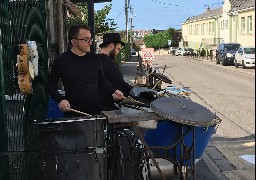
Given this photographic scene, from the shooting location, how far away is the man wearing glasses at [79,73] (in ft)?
14.7

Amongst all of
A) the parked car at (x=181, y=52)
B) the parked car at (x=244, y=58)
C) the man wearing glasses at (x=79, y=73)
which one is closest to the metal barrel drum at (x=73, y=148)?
the man wearing glasses at (x=79, y=73)

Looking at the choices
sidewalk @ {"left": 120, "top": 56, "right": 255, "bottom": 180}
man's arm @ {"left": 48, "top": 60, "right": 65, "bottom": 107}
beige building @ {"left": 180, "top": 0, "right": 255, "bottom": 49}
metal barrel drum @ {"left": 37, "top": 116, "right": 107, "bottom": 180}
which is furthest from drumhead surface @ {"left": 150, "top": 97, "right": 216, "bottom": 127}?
beige building @ {"left": 180, "top": 0, "right": 255, "bottom": 49}

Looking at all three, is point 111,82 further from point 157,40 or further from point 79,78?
point 157,40

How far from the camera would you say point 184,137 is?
4301mm

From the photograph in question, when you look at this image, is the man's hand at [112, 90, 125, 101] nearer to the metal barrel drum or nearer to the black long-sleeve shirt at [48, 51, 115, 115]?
the black long-sleeve shirt at [48, 51, 115, 115]

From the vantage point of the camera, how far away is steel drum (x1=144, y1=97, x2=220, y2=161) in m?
3.87

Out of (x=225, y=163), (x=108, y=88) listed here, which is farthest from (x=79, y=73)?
(x=225, y=163)

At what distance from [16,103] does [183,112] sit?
195 centimetres

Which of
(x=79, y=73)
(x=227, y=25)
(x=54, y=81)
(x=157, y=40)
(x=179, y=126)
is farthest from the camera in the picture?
(x=157, y=40)

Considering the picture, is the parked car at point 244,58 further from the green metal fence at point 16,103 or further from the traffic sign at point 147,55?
the green metal fence at point 16,103

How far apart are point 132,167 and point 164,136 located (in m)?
0.42

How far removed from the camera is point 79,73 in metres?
→ 4.49

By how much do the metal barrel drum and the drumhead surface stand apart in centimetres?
51

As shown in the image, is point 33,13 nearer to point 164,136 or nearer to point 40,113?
point 40,113
